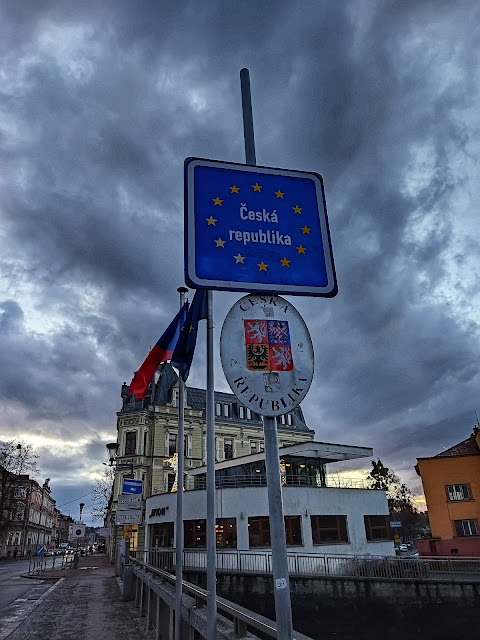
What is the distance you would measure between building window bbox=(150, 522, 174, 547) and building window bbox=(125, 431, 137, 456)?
31.5 ft

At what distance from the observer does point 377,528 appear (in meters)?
30.0

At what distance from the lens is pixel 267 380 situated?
329cm

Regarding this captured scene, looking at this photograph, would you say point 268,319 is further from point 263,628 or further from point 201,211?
point 263,628

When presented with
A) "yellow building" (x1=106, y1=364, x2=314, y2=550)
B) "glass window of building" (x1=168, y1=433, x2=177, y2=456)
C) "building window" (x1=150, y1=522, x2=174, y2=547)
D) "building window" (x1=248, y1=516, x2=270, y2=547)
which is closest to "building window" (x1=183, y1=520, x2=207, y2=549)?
"building window" (x1=150, y1=522, x2=174, y2=547)

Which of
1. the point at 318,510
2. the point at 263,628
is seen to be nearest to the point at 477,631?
the point at 318,510

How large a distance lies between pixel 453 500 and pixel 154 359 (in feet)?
104

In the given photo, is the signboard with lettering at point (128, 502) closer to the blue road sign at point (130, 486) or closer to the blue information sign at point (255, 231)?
the blue road sign at point (130, 486)

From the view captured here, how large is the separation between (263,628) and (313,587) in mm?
19962

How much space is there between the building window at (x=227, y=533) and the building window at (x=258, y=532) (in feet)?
3.02

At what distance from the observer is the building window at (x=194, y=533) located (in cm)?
2789

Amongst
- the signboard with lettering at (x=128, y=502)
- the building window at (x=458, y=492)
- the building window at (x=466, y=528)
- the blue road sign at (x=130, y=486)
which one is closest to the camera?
the signboard with lettering at (x=128, y=502)

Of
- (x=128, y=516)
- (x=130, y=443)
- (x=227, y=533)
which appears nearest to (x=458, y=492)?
(x=227, y=533)

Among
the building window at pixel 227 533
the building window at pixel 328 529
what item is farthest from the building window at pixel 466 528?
the building window at pixel 227 533

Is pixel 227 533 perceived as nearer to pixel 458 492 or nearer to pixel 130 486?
pixel 130 486
